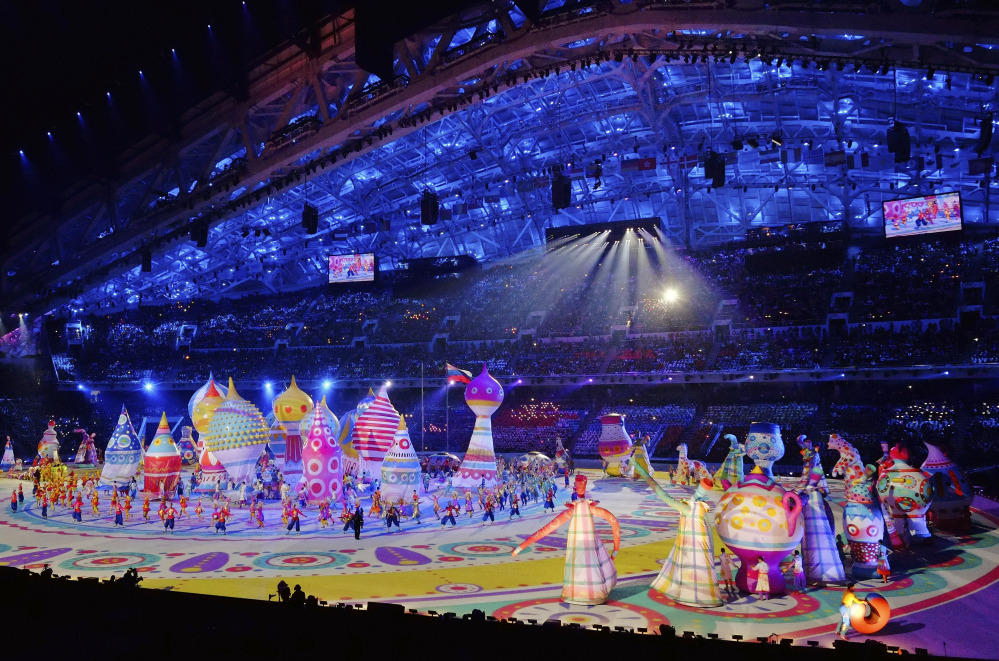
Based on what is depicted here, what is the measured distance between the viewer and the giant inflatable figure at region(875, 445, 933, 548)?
13116 millimetres

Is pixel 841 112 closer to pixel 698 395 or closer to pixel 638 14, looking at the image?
pixel 698 395

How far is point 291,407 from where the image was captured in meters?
21.2

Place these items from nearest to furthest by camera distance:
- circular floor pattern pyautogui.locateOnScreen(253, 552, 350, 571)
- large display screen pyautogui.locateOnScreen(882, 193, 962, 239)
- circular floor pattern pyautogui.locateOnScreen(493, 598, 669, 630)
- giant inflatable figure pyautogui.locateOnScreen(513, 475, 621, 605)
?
circular floor pattern pyautogui.locateOnScreen(493, 598, 669, 630) < giant inflatable figure pyautogui.locateOnScreen(513, 475, 621, 605) < circular floor pattern pyautogui.locateOnScreen(253, 552, 350, 571) < large display screen pyautogui.locateOnScreen(882, 193, 962, 239)

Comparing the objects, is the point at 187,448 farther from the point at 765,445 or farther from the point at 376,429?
the point at 765,445

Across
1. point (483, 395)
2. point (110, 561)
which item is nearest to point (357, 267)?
point (483, 395)

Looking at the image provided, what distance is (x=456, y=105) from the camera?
15750 millimetres

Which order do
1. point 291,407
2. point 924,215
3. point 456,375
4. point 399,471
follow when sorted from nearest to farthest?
point 399,471 < point 456,375 < point 291,407 < point 924,215

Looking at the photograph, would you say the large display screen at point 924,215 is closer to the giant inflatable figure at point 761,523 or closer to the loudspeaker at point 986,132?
the loudspeaker at point 986,132

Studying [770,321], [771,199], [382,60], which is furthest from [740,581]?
[771,199]

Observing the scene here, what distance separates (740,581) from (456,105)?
440 inches

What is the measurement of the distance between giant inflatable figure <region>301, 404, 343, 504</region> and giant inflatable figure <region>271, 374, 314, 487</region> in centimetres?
256

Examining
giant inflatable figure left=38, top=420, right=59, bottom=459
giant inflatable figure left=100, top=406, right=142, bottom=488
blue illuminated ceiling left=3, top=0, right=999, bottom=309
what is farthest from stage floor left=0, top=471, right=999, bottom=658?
giant inflatable figure left=38, top=420, right=59, bottom=459

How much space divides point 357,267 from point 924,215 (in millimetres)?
27523

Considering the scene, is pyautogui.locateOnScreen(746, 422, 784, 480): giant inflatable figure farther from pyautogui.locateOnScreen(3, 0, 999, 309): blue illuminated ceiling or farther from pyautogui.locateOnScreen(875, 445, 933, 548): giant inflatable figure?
pyautogui.locateOnScreen(3, 0, 999, 309): blue illuminated ceiling
